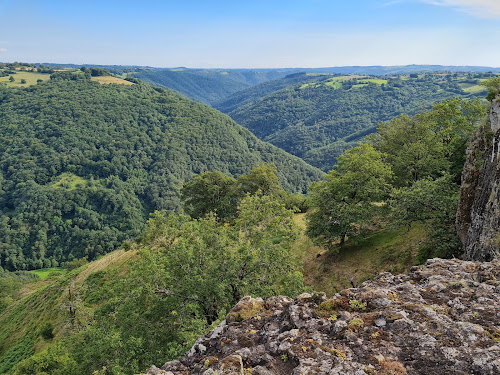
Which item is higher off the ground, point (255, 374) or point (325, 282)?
point (255, 374)

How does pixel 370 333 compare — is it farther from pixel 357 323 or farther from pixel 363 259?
pixel 363 259

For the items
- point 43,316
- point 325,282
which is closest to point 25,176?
point 43,316

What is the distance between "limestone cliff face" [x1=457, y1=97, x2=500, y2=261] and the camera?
14.8 m

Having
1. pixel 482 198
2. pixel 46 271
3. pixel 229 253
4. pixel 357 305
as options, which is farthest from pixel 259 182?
pixel 46 271

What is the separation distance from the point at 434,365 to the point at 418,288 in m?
4.09

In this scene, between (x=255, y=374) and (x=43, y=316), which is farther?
(x=43, y=316)

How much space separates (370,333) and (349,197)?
77.5ft

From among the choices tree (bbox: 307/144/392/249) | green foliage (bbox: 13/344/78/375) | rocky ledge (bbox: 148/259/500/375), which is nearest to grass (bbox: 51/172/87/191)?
green foliage (bbox: 13/344/78/375)

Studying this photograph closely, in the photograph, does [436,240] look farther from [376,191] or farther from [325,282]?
[325,282]

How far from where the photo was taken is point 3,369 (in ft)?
117

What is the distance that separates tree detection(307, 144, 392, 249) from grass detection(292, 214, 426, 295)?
2436mm

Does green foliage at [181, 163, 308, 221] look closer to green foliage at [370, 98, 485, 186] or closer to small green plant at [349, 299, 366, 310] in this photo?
green foliage at [370, 98, 485, 186]

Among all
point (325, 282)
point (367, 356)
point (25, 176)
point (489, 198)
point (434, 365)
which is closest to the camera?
Result: point (434, 365)

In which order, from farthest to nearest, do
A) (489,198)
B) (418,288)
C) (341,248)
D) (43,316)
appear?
(43,316), (341,248), (489,198), (418,288)
